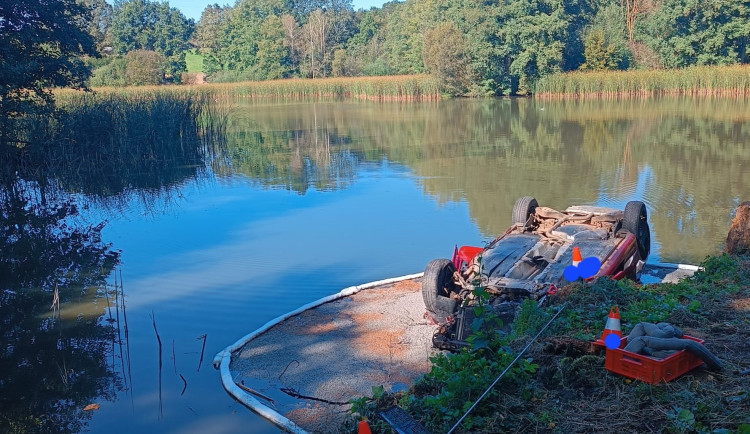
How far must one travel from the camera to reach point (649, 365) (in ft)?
14.8

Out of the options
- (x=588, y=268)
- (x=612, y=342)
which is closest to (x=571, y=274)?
(x=588, y=268)

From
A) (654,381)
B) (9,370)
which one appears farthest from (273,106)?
(654,381)

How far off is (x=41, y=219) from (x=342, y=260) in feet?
25.9

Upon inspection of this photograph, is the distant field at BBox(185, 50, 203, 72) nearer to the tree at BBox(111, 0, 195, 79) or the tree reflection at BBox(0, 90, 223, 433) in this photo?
the tree at BBox(111, 0, 195, 79)

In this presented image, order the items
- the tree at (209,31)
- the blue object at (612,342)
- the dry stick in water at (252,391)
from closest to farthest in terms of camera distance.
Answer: the blue object at (612,342) < the dry stick in water at (252,391) < the tree at (209,31)

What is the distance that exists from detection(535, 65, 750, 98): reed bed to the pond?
43.7 ft

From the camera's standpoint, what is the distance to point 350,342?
7633 mm

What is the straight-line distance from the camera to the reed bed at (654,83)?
40.6 m

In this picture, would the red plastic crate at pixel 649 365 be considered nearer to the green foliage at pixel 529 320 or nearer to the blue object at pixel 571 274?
the green foliage at pixel 529 320

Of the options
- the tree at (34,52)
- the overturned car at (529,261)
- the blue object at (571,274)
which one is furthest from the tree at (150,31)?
the blue object at (571,274)

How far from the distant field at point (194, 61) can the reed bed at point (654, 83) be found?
55.6 meters

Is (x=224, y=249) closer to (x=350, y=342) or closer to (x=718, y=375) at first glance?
(x=350, y=342)

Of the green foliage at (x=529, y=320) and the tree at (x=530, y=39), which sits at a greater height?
the tree at (x=530, y=39)

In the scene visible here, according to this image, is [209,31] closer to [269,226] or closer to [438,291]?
[269,226]
